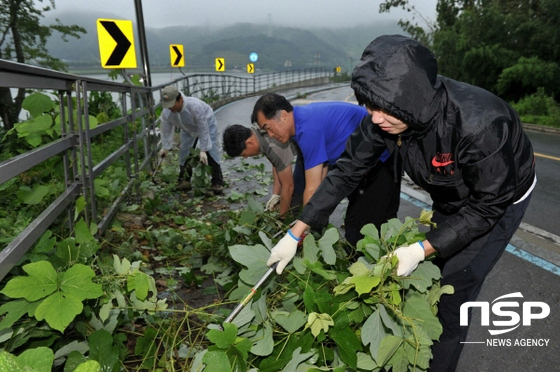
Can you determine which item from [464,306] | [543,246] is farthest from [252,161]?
[464,306]

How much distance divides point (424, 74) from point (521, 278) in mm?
2884

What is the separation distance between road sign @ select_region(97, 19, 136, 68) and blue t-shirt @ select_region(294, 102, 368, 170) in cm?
555

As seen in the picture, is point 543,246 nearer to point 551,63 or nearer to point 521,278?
point 521,278

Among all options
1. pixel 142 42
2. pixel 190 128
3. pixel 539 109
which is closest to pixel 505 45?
pixel 539 109

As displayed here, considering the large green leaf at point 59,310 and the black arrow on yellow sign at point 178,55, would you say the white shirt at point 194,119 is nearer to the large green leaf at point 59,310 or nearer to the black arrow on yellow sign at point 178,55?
→ the large green leaf at point 59,310

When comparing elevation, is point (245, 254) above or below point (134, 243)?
above

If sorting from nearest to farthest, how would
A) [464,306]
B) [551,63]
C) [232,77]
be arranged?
[464,306] < [551,63] < [232,77]

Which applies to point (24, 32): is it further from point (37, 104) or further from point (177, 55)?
point (177, 55)

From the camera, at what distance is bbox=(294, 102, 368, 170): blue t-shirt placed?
356 cm

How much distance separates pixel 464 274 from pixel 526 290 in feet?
5.87

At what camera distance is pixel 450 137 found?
2.09 metres

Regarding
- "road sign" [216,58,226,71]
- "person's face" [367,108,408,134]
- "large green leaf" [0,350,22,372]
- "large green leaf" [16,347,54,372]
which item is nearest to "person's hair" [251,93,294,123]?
"person's face" [367,108,408,134]

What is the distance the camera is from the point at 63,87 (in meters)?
2.91

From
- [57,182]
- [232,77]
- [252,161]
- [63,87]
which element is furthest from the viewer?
[232,77]
